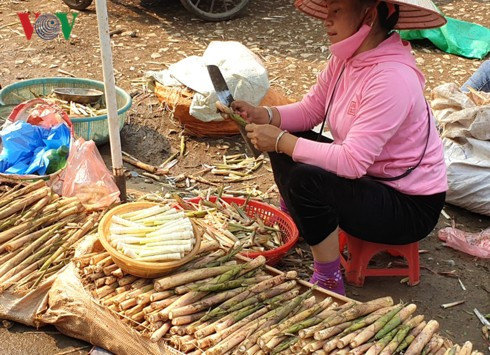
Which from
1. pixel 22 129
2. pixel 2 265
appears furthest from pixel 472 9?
pixel 2 265

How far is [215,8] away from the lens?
8.52m

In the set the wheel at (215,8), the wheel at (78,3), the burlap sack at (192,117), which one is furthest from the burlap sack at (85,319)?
the wheel at (78,3)

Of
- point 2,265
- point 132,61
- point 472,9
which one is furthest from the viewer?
point 472,9

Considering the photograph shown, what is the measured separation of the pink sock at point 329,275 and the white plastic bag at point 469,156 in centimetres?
157

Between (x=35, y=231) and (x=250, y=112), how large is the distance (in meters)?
1.37

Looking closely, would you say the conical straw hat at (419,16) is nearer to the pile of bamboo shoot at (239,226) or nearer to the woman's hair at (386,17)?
the woman's hair at (386,17)

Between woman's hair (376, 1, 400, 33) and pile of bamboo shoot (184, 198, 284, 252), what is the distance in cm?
135

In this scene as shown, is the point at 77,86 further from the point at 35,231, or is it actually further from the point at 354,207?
the point at 354,207

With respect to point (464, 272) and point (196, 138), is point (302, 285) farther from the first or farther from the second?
point (196, 138)

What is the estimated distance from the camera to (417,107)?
121 inches

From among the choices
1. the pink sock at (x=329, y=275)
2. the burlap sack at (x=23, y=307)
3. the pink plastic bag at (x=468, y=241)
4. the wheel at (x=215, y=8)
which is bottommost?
the wheel at (x=215, y=8)

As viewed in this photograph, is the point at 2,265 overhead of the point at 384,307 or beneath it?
beneath

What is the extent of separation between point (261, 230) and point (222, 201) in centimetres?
38

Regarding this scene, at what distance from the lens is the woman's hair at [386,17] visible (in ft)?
9.99
